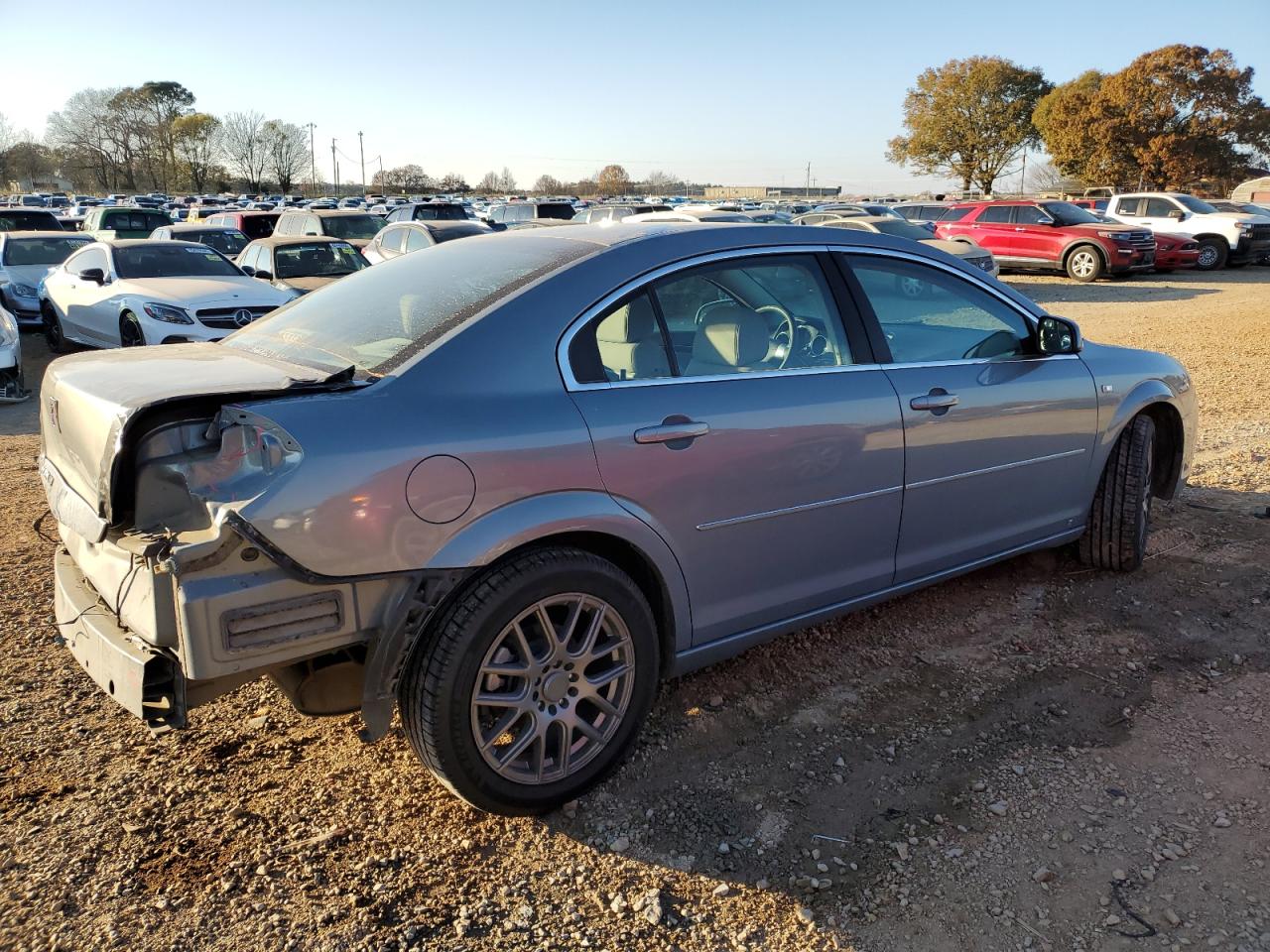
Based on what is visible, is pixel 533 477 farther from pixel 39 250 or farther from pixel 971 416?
pixel 39 250

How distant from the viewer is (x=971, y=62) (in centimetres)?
5012

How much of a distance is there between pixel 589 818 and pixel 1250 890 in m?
1.82

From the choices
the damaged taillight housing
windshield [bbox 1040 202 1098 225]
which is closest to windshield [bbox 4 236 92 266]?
the damaged taillight housing

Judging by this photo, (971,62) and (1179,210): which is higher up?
(971,62)

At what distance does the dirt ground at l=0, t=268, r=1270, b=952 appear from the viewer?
7.86 ft

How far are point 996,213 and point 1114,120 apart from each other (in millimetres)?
28093

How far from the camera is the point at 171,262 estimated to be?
37.4ft

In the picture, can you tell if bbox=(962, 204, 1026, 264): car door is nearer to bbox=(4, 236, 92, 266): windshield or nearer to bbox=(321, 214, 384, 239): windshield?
bbox=(321, 214, 384, 239): windshield

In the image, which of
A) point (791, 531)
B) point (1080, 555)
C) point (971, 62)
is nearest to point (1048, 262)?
point (1080, 555)

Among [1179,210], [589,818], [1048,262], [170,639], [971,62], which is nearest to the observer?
[170,639]

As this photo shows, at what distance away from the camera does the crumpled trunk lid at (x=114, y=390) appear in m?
2.43

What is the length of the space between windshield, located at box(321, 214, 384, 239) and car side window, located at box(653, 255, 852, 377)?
16590 millimetres

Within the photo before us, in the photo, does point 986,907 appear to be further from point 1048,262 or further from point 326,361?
point 1048,262

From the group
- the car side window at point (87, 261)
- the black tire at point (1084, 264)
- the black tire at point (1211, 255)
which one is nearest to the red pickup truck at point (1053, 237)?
the black tire at point (1084, 264)
